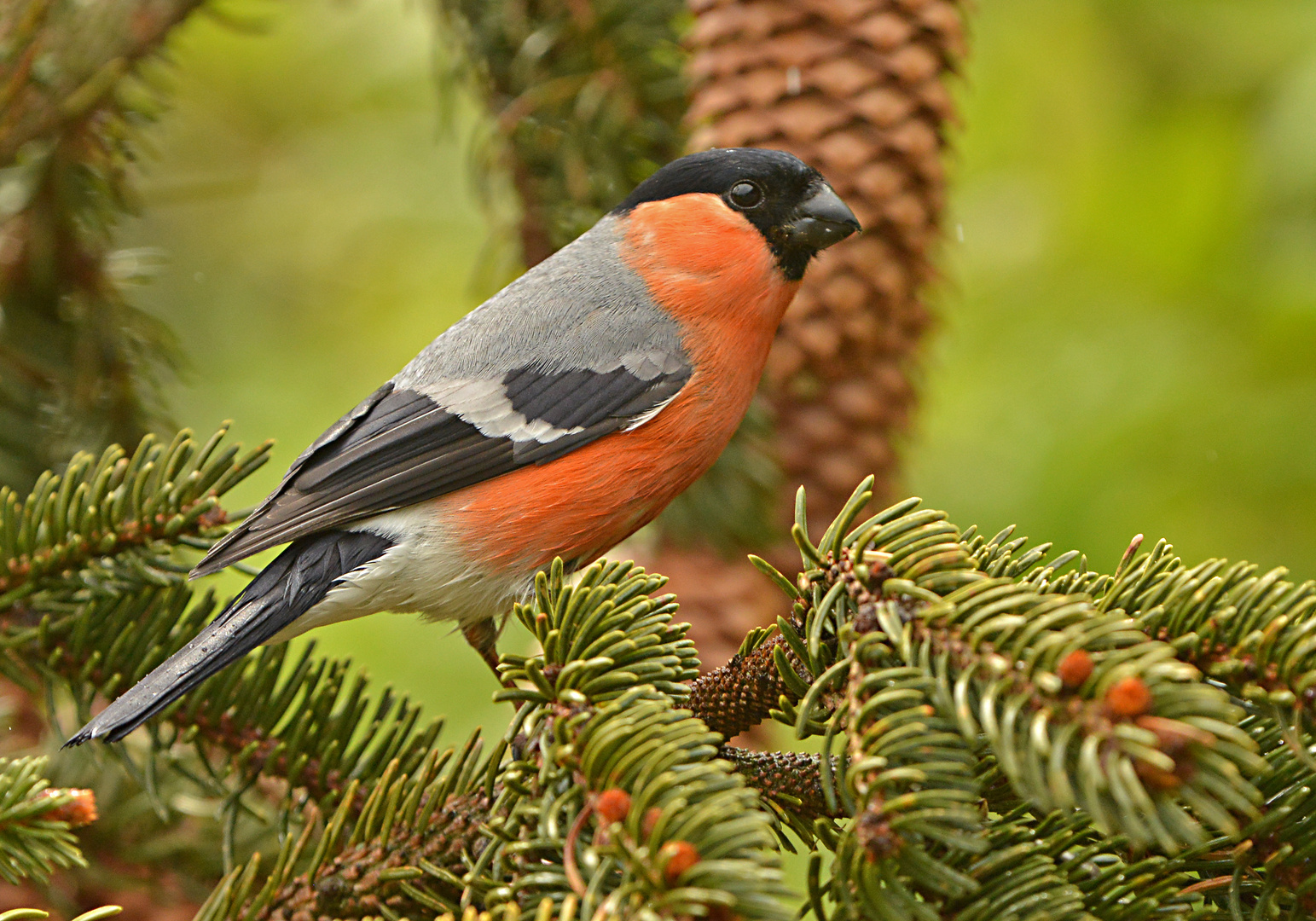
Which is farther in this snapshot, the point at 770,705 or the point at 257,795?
→ the point at 257,795

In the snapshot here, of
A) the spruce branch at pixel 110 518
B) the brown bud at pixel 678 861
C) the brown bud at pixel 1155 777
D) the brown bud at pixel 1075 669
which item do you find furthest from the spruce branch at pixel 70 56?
the brown bud at pixel 1155 777

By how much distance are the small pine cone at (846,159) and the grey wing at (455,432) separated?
496 millimetres

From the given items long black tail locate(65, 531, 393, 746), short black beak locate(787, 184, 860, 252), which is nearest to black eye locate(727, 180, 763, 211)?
short black beak locate(787, 184, 860, 252)

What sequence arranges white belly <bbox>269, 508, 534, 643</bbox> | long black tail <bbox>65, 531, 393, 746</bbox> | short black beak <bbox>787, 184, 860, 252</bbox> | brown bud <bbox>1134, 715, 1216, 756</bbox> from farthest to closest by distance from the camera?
1. short black beak <bbox>787, 184, 860, 252</bbox>
2. white belly <bbox>269, 508, 534, 643</bbox>
3. long black tail <bbox>65, 531, 393, 746</bbox>
4. brown bud <bbox>1134, 715, 1216, 756</bbox>

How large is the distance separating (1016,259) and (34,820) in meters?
3.02

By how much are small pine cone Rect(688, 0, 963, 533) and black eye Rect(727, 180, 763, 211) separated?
19 cm

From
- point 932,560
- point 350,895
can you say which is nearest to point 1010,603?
point 932,560

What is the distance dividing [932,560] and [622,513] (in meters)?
1.23

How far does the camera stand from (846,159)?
9.48ft

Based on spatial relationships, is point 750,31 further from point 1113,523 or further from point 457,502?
point 1113,523

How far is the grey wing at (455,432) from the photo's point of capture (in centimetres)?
248

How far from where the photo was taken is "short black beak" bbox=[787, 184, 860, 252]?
103 inches

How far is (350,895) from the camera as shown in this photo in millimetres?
1566

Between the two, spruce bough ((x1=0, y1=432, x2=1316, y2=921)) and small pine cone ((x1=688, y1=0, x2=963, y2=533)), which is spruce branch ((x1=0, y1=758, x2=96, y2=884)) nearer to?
spruce bough ((x1=0, y1=432, x2=1316, y2=921))
